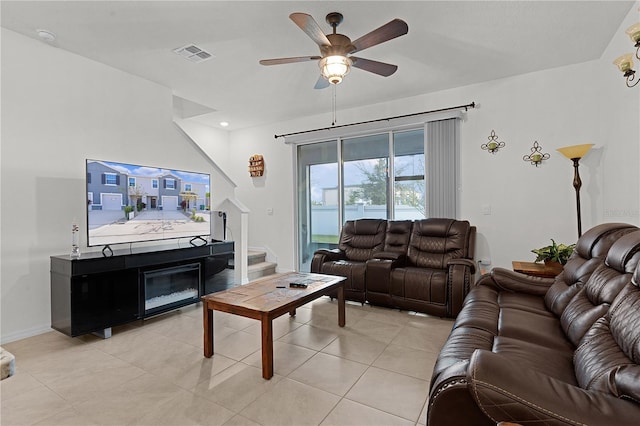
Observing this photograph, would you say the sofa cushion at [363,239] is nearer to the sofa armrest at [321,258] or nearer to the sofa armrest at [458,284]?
the sofa armrest at [321,258]

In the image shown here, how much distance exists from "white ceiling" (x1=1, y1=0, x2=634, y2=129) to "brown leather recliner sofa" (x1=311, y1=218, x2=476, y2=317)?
181cm

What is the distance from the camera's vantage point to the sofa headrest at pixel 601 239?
206 centimetres

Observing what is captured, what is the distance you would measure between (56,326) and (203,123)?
3.86 m

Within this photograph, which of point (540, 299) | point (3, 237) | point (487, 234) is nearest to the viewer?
point (540, 299)

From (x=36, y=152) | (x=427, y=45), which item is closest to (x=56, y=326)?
(x=36, y=152)

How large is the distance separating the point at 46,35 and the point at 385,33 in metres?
2.96

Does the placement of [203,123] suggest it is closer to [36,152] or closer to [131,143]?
[131,143]

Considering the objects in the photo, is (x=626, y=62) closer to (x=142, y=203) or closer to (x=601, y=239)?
(x=601, y=239)

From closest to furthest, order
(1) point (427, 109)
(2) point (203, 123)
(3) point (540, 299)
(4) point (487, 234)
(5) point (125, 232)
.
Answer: (3) point (540, 299)
(5) point (125, 232)
(4) point (487, 234)
(1) point (427, 109)
(2) point (203, 123)

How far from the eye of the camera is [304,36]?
2834 mm

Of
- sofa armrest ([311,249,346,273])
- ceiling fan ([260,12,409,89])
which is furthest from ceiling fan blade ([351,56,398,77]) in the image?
sofa armrest ([311,249,346,273])

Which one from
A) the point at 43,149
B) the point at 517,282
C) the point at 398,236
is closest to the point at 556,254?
the point at 517,282

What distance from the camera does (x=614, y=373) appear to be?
1.08 m

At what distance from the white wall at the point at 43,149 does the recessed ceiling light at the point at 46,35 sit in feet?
0.51
